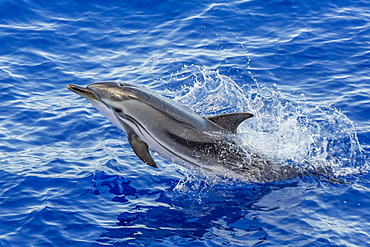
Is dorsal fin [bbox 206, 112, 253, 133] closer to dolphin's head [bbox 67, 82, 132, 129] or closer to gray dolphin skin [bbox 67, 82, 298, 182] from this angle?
gray dolphin skin [bbox 67, 82, 298, 182]

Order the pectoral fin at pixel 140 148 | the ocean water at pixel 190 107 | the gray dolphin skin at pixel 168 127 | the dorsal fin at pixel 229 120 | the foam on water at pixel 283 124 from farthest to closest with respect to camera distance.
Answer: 1. the foam on water at pixel 283 124
2. the dorsal fin at pixel 229 120
3. the gray dolphin skin at pixel 168 127
4. the pectoral fin at pixel 140 148
5. the ocean water at pixel 190 107

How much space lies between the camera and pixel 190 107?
13.8 meters

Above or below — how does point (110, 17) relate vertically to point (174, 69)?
above

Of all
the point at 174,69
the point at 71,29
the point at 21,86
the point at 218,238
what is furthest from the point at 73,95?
the point at 218,238

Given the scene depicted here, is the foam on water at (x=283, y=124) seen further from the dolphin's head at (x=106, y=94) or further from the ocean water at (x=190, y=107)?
the dolphin's head at (x=106, y=94)

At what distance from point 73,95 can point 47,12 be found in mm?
5209

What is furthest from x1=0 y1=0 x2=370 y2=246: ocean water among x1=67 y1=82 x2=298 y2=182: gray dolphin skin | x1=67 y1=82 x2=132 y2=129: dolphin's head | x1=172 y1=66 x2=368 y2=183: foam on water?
x1=67 y1=82 x2=132 y2=129: dolphin's head

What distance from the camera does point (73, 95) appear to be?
14.4 metres

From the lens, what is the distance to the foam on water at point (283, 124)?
37.9 feet

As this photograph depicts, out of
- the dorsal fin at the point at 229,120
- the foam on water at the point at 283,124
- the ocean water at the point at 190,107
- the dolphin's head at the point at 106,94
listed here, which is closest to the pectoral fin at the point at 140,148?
the dolphin's head at the point at 106,94

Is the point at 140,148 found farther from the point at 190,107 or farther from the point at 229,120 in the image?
the point at 190,107

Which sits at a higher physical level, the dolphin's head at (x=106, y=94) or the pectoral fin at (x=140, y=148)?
the dolphin's head at (x=106, y=94)

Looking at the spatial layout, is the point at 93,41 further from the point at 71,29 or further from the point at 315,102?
the point at 315,102

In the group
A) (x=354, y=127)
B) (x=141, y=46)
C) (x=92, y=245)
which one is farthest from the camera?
(x=141, y=46)
